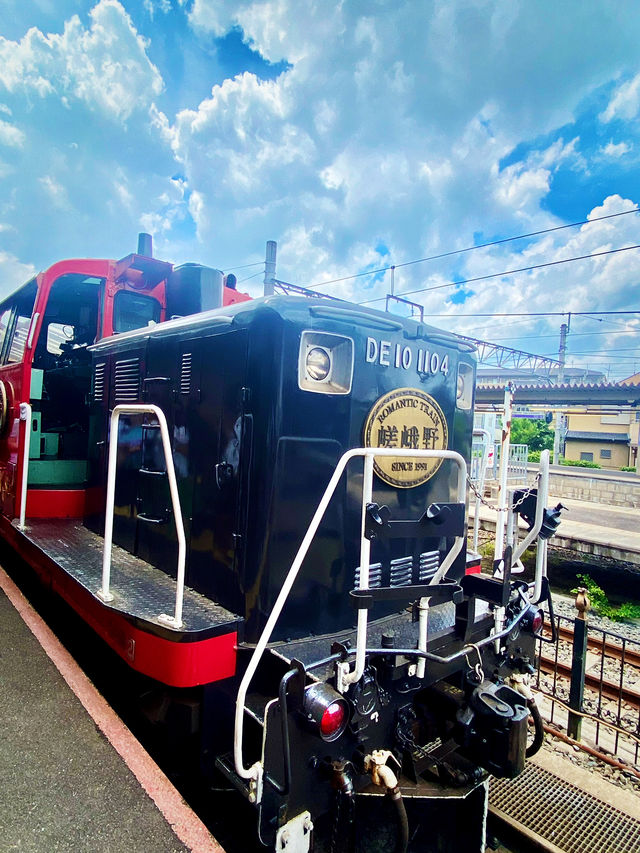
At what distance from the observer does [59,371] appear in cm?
500

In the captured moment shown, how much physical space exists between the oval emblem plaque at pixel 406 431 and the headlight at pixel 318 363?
377 mm

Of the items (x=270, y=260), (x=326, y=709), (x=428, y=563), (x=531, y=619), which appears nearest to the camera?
(x=326, y=709)

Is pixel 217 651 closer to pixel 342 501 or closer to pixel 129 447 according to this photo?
pixel 342 501

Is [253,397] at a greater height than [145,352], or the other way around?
[145,352]

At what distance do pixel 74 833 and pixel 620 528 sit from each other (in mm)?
13578

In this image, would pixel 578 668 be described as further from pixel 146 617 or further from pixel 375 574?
pixel 146 617

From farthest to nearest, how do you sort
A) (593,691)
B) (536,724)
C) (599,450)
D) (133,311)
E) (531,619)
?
1. (599,450)
2. (593,691)
3. (133,311)
4. (531,619)
5. (536,724)

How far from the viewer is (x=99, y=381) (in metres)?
4.31

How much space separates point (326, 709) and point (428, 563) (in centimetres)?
161

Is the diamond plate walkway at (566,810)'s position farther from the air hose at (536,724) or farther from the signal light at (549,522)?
the signal light at (549,522)

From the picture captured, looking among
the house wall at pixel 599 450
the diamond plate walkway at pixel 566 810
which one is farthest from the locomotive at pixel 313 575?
the house wall at pixel 599 450

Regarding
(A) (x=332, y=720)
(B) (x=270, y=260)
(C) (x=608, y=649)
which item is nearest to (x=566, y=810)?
(A) (x=332, y=720)

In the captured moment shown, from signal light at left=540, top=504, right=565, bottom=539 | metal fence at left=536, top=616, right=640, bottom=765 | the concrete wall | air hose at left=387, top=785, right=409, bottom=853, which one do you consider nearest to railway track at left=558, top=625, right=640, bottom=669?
metal fence at left=536, top=616, right=640, bottom=765

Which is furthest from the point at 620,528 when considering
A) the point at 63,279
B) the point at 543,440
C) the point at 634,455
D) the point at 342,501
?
the point at 634,455
